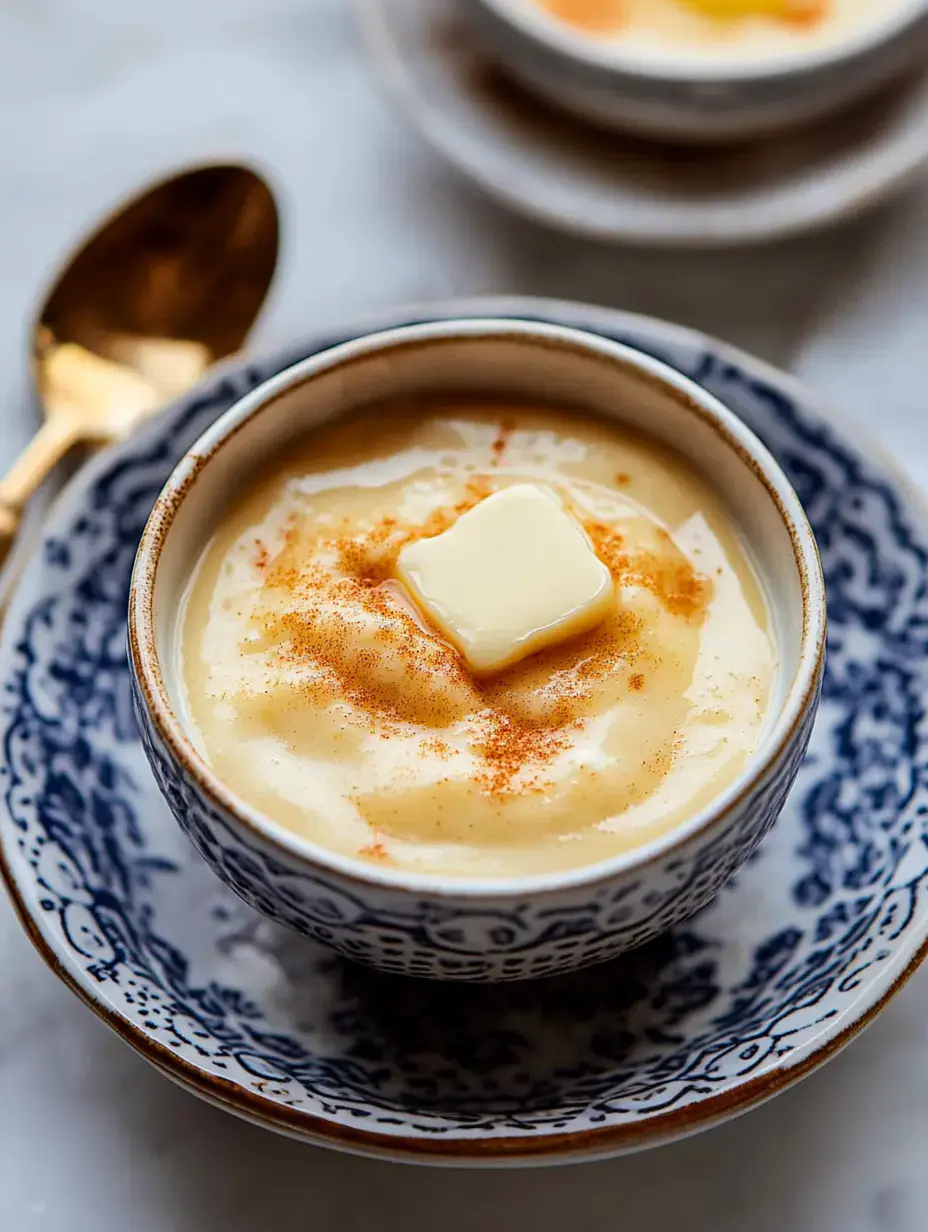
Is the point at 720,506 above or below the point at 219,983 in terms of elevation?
above

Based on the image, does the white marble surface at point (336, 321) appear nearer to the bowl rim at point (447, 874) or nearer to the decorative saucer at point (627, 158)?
the decorative saucer at point (627, 158)

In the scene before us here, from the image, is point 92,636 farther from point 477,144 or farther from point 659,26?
point 659,26

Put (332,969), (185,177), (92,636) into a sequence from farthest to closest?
(185,177) < (92,636) < (332,969)

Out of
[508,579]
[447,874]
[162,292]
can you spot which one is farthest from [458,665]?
[162,292]

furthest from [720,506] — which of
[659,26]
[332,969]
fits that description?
[659,26]

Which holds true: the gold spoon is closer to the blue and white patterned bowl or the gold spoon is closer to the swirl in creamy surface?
the blue and white patterned bowl

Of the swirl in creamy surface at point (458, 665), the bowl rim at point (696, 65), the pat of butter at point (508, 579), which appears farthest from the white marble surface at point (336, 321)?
the pat of butter at point (508, 579)

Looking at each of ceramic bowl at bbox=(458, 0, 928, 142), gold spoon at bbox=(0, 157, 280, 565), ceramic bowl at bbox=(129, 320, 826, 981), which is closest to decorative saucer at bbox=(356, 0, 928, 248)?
ceramic bowl at bbox=(458, 0, 928, 142)

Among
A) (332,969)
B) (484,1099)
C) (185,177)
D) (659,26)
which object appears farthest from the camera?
(659,26)
